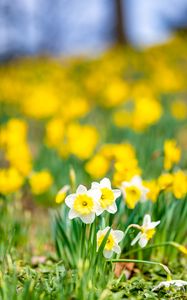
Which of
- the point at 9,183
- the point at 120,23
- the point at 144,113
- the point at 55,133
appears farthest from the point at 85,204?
the point at 120,23

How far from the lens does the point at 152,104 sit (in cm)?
408

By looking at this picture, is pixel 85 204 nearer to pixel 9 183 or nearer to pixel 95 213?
pixel 95 213

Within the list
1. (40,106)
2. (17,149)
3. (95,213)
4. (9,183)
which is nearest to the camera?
(95,213)

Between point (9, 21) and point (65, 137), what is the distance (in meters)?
10.4

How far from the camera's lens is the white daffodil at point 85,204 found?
197 cm

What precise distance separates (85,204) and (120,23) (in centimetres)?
1056

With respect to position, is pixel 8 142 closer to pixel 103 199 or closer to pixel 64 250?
pixel 64 250

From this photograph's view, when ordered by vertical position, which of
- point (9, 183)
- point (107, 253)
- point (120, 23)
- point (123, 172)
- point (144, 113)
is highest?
point (120, 23)

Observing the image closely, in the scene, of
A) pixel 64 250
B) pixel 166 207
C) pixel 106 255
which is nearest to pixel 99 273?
pixel 106 255

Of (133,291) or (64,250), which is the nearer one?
(133,291)

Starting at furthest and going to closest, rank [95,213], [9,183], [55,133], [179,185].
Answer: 1. [55,133]
2. [9,183]
3. [179,185]
4. [95,213]

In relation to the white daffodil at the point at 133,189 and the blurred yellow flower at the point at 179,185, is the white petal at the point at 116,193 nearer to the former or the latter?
the white daffodil at the point at 133,189

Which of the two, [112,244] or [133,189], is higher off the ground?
[133,189]

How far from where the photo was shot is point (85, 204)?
78.0 inches
